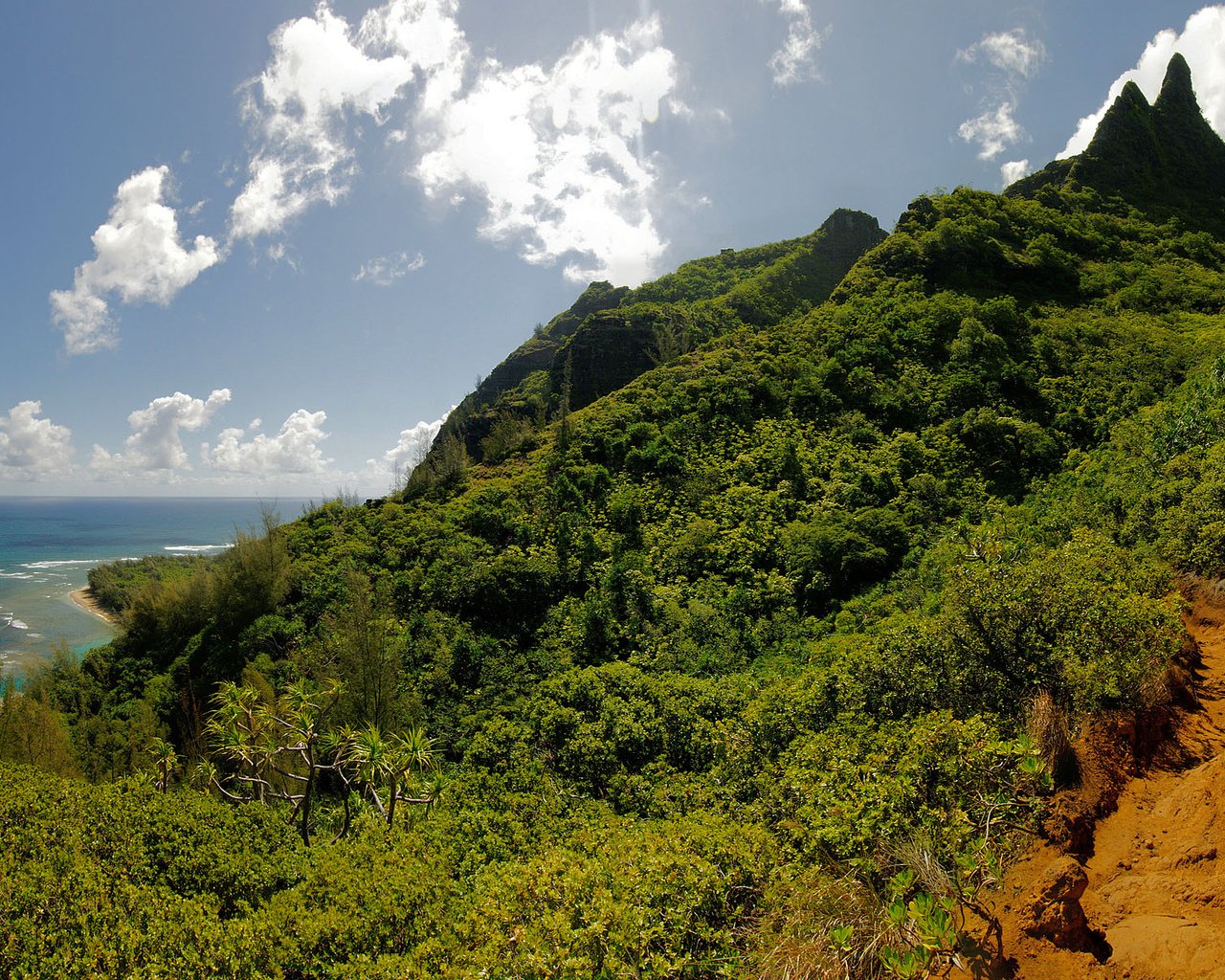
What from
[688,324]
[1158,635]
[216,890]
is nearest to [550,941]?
[216,890]

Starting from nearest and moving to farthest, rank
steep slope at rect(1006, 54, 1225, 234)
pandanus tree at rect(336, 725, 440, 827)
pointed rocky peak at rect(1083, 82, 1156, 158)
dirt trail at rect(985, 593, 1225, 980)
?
dirt trail at rect(985, 593, 1225, 980)
pandanus tree at rect(336, 725, 440, 827)
steep slope at rect(1006, 54, 1225, 234)
pointed rocky peak at rect(1083, 82, 1156, 158)

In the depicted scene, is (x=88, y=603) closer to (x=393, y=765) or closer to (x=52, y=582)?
(x=52, y=582)

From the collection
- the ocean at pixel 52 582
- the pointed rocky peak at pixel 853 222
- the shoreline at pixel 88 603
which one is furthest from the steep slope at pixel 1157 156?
the shoreline at pixel 88 603

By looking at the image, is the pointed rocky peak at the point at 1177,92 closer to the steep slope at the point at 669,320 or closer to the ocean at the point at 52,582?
the steep slope at the point at 669,320

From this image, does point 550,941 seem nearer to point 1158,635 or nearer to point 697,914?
point 697,914

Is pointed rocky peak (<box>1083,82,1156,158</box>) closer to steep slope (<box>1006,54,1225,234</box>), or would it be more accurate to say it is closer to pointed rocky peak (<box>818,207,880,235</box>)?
steep slope (<box>1006,54,1225,234</box>)

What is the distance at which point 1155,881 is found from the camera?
14.9 ft

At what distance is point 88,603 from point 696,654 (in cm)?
8651

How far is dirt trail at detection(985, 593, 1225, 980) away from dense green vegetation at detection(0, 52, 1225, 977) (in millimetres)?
437

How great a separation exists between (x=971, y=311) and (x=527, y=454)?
29.4 metres

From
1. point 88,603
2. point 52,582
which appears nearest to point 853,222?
point 88,603

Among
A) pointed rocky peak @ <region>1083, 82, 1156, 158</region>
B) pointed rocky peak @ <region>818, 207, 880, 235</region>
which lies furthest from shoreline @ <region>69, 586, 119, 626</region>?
pointed rocky peak @ <region>1083, 82, 1156, 158</region>

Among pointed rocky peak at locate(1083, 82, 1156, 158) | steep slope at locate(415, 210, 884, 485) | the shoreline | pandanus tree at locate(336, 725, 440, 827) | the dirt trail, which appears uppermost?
pointed rocky peak at locate(1083, 82, 1156, 158)

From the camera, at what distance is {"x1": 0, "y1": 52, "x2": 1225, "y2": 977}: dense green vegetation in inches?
218
